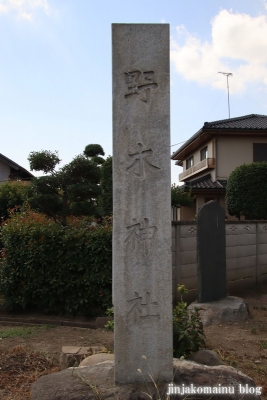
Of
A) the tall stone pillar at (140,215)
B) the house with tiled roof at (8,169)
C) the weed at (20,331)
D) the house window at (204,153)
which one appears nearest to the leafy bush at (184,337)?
the tall stone pillar at (140,215)

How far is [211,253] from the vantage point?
701 cm

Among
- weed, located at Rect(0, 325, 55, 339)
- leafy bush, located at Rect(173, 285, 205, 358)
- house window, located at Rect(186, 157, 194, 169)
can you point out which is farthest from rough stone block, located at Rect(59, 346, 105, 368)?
house window, located at Rect(186, 157, 194, 169)

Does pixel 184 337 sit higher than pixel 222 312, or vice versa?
pixel 184 337

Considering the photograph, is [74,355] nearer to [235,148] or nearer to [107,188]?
→ [107,188]

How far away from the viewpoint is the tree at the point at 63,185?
8.45 metres

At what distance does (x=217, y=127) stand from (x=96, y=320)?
1610cm

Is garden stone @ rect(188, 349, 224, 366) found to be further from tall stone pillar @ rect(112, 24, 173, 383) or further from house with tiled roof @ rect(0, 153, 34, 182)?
house with tiled roof @ rect(0, 153, 34, 182)

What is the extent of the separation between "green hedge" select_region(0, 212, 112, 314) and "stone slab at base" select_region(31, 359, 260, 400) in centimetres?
350

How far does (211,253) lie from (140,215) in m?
4.08

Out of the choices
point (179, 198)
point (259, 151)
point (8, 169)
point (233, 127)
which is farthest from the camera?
point (8, 169)

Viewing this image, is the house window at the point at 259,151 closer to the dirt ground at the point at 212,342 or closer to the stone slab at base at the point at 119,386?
the dirt ground at the point at 212,342

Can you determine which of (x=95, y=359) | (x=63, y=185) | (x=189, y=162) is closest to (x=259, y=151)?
(x=189, y=162)

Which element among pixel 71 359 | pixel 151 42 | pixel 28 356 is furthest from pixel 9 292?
pixel 151 42

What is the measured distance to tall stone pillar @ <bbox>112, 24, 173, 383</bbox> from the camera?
10.7ft
